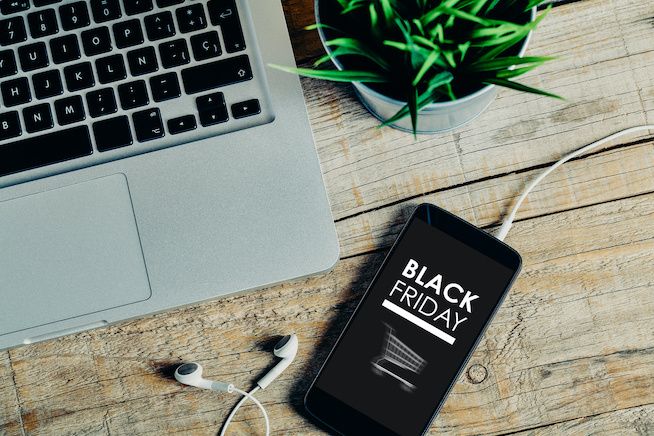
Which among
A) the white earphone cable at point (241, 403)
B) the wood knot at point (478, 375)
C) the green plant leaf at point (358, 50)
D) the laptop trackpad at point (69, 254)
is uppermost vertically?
the green plant leaf at point (358, 50)

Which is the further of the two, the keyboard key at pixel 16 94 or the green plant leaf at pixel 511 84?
the keyboard key at pixel 16 94

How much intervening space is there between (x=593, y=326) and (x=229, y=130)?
0.37 m

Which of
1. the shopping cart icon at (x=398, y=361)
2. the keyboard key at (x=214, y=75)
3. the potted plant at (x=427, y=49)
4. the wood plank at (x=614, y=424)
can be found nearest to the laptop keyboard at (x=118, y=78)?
the keyboard key at (x=214, y=75)

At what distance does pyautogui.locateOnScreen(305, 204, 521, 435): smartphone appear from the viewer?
53cm

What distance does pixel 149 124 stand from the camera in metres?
0.52

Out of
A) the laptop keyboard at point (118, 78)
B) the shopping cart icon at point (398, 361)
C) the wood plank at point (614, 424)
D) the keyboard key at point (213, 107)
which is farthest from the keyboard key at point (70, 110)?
the wood plank at point (614, 424)

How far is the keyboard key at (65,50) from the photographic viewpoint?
53cm

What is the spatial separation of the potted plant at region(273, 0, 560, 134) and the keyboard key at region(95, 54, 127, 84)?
0.18 meters

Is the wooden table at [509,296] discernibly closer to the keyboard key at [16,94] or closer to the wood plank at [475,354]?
the wood plank at [475,354]

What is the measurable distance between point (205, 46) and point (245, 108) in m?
0.06

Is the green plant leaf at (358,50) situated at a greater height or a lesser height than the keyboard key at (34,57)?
lesser

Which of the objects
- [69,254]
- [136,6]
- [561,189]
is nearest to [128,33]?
[136,6]

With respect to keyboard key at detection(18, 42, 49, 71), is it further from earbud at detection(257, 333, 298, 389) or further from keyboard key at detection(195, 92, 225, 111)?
earbud at detection(257, 333, 298, 389)

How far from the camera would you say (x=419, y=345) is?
1.76 feet
